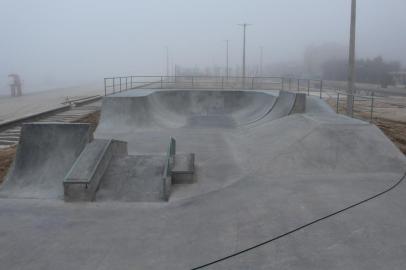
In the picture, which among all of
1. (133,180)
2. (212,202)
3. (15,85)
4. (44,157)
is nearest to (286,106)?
(133,180)

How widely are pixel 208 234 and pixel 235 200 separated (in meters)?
1.50

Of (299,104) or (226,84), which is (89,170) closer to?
(299,104)

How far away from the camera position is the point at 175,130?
49.4 ft

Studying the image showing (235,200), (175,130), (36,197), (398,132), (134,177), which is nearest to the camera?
(235,200)

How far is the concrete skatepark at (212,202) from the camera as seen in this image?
16.4 ft

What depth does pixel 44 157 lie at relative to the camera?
891 cm

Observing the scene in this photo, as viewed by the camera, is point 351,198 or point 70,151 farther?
point 70,151

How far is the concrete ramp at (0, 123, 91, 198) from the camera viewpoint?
8109 mm

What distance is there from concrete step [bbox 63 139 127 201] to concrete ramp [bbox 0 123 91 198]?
0.58 m

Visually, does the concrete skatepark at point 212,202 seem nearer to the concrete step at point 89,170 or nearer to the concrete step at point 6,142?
Answer: the concrete step at point 89,170

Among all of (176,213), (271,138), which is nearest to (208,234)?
(176,213)

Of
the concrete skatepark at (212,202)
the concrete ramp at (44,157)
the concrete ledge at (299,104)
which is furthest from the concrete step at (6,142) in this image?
the concrete ledge at (299,104)

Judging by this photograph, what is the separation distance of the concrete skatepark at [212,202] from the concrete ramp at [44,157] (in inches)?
1.0

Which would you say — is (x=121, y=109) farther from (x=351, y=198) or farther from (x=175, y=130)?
(x=351, y=198)
